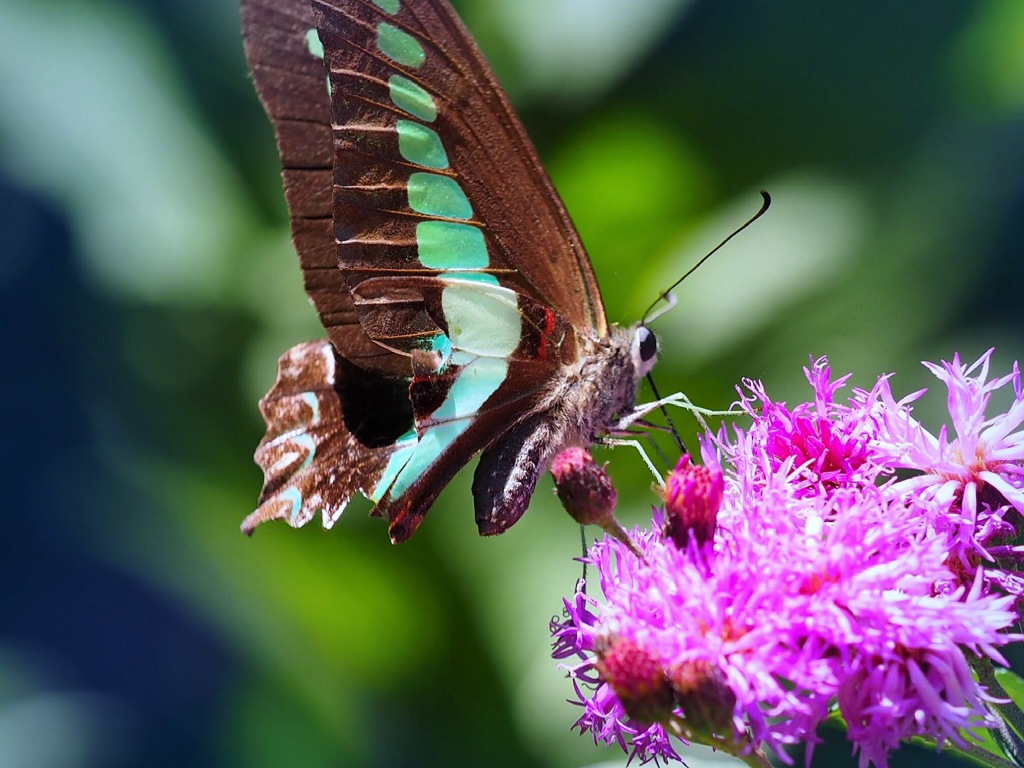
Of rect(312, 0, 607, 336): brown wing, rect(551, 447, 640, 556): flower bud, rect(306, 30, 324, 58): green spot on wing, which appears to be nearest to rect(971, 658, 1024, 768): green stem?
rect(551, 447, 640, 556): flower bud

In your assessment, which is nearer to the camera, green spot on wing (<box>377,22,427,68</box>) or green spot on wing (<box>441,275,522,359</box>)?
green spot on wing (<box>377,22,427,68</box>)

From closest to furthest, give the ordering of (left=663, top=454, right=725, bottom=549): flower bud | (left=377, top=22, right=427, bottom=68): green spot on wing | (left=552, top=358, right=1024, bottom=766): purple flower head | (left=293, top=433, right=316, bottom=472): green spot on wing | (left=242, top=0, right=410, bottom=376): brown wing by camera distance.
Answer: (left=552, top=358, right=1024, bottom=766): purple flower head
(left=663, top=454, right=725, bottom=549): flower bud
(left=377, top=22, right=427, bottom=68): green spot on wing
(left=242, top=0, right=410, bottom=376): brown wing
(left=293, top=433, right=316, bottom=472): green spot on wing

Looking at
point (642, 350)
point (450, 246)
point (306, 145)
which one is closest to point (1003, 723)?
point (642, 350)

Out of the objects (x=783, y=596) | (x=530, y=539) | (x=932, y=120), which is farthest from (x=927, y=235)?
(x=783, y=596)

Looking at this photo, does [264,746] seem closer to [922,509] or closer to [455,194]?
[455,194]

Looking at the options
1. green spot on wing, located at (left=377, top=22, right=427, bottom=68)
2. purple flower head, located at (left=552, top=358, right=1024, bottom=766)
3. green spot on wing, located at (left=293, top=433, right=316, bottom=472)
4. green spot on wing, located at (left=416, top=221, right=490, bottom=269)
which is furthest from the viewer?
green spot on wing, located at (left=293, top=433, right=316, bottom=472)

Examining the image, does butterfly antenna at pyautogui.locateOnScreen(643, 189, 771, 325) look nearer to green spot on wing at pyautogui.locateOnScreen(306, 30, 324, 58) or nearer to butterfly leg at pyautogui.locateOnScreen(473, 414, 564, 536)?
butterfly leg at pyautogui.locateOnScreen(473, 414, 564, 536)
